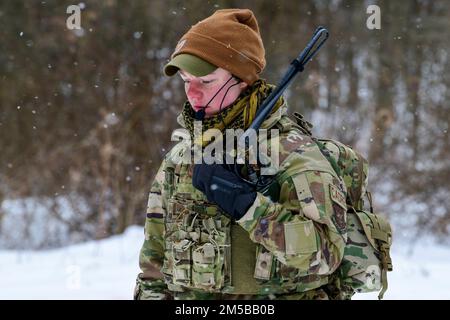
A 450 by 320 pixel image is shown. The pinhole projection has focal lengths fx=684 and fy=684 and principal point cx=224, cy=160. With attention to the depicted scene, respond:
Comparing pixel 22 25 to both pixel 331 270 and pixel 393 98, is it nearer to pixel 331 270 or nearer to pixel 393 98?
pixel 393 98

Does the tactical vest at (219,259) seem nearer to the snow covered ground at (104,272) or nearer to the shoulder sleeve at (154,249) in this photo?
the shoulder sleeve at (154,249)

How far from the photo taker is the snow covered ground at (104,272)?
→ 5270 mm

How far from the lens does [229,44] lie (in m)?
2.12

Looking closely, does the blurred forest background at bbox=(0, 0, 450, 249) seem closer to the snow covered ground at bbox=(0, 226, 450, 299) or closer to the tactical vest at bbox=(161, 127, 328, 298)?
the snow covered ground at bbox=(0, 226, 450, 299)

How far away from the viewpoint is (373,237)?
2074 millimetres

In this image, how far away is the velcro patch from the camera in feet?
6.26

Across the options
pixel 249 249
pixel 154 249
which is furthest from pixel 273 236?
pixel 154 249

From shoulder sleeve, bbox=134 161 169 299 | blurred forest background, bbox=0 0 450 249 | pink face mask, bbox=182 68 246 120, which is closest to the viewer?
pink face mask, bbox=182 68 246 120

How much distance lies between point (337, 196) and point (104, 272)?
182 inches

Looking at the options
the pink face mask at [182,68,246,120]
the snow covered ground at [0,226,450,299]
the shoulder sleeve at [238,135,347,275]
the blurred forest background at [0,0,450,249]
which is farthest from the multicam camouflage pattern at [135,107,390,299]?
the blurred forest background at [0,0,450,249]

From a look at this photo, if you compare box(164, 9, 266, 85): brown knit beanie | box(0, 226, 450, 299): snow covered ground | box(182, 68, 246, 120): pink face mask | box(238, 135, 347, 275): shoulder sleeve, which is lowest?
box(0, 226, 450, 299): snow covered ground

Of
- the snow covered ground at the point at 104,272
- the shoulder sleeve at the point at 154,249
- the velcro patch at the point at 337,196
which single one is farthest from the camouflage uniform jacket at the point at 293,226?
the snow covered ground at the point at 104,272

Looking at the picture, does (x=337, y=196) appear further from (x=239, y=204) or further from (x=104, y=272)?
(x=104, y=272)
